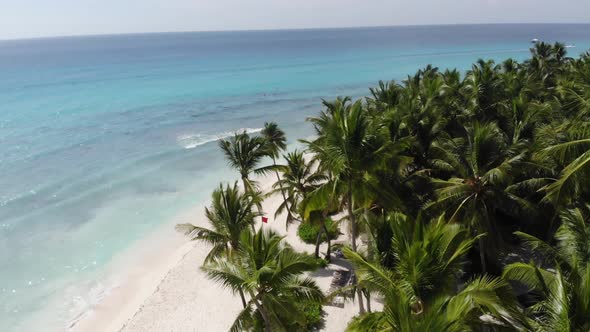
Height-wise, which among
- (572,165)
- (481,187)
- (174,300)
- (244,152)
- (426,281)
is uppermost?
(244,152)

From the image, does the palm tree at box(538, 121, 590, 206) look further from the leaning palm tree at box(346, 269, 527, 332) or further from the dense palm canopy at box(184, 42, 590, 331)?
the leaning palm tree at box(346, 269, 527, 332)

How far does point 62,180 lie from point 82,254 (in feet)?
46.0

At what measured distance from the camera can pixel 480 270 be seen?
1717cm

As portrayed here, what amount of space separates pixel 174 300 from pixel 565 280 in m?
16.5

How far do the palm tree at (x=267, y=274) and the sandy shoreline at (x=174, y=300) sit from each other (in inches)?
225

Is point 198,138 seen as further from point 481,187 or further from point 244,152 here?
point 481,187

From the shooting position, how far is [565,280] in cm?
823

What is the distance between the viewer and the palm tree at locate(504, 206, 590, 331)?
22.8 feet

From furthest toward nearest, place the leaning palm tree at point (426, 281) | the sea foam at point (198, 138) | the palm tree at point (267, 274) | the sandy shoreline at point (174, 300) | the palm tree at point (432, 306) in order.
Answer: the sea foam at point (198, 138) → the sandy shoreline at point (174, 300) → the palm tree at point (267, 274) → the leaning palm tree at point (426, 281) → the palm tree at point (432, 306)

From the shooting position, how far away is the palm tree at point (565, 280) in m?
6.95

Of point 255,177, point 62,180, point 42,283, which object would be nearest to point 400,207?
point 42,283

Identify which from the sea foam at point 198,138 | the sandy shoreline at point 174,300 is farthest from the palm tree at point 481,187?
the sea foam at point 198,138

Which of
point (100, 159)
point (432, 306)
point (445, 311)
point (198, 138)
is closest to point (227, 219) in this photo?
point (432, 306)

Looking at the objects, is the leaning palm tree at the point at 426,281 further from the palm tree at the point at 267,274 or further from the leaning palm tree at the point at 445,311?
the palm tree at the point at 267,274
